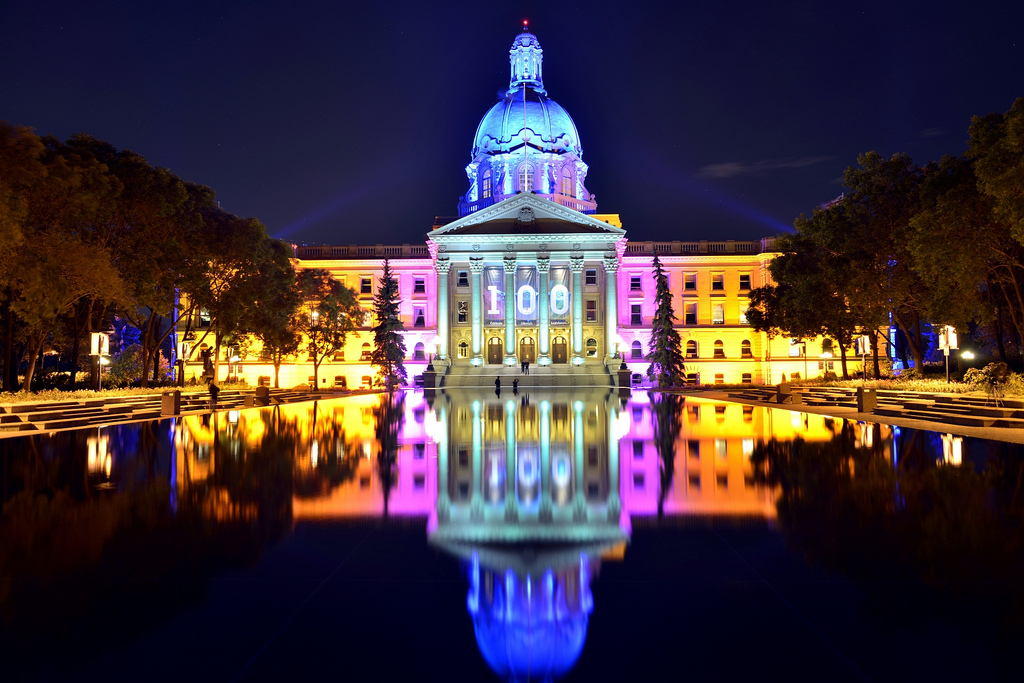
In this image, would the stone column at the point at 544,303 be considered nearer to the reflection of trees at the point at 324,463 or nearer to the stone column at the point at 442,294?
the stone column at the point at 442,294

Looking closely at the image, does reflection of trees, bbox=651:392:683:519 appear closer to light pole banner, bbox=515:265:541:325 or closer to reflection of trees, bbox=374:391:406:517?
reflection of trees, bbox=374:391:406:517

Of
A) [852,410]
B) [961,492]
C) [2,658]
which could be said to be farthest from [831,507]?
[852,410]

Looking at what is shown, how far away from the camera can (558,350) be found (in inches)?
2773

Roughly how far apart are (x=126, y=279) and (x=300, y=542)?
26.9 metres

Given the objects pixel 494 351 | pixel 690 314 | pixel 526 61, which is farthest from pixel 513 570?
pixel 526 61

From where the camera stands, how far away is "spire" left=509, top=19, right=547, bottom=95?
307ft

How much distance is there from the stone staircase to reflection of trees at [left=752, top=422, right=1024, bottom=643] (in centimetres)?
4408

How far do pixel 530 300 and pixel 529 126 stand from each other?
25206mm

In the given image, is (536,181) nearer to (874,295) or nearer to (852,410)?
(874,295)

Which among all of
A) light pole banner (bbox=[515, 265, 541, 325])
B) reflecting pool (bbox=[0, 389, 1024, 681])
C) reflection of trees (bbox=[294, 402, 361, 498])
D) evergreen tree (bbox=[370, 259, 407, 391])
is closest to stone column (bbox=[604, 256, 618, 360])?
light pole banner (bbox=[515, 265, 541, 325])

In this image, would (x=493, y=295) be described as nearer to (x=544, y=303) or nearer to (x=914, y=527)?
(x=544, y=303)

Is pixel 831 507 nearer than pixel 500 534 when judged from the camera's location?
No

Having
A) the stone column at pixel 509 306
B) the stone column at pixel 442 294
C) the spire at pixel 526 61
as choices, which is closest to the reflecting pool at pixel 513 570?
the stone column at pixel 509 306

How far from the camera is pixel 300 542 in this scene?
6.43m
